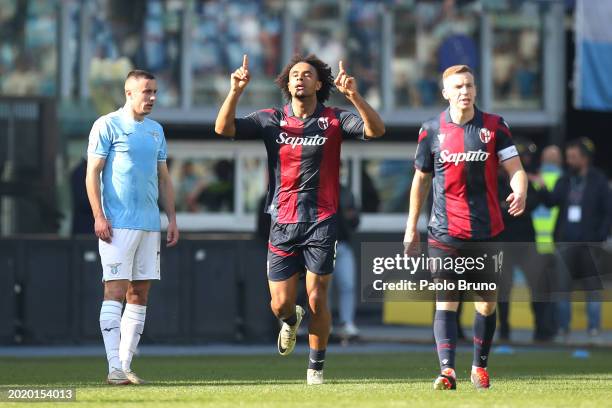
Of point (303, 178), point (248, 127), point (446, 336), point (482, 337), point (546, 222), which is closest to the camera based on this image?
point (446, 336)

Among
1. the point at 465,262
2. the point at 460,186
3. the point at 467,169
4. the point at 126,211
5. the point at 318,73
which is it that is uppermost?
the point at 318,73

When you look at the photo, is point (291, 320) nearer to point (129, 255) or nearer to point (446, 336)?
point (129, 255)

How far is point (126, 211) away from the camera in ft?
36.4

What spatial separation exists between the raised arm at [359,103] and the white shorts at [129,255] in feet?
5.71

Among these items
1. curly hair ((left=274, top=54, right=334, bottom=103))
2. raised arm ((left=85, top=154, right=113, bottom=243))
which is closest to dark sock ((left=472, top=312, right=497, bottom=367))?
curly hair ((left=274, top=54, right=334, bottom=103))

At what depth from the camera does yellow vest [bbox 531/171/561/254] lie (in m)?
17.5

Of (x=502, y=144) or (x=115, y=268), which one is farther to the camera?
(x=115, y=268)

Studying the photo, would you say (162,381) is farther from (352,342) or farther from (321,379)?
(352,342)

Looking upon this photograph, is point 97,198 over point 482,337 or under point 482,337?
over

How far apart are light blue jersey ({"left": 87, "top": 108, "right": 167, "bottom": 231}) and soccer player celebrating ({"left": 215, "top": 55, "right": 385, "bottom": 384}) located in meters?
0.65

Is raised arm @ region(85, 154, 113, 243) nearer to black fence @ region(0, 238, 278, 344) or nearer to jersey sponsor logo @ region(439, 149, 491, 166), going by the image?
jersey sponsor logo @ region(439, 149, 491, 166)

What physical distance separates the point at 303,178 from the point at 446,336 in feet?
4.76

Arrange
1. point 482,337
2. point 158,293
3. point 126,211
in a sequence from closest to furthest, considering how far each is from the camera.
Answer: point 482,337 < point 126,211 < point 158,293

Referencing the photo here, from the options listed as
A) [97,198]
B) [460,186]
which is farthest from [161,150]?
[460,186]
